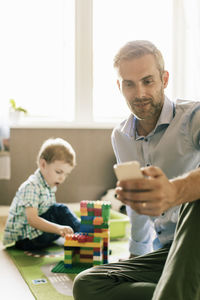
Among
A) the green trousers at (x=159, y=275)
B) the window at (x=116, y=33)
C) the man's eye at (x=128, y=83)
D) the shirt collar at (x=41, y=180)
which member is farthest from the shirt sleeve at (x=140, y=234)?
the window at (x=116, y=33)

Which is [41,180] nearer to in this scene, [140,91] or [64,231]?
[64,231]

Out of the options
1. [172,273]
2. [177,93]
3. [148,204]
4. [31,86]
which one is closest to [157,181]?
[148,204]

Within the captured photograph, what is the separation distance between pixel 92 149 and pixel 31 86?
2.06 feet

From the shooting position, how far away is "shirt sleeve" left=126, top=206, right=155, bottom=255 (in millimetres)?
1404

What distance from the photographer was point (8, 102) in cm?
291

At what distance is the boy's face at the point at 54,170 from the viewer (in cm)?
202

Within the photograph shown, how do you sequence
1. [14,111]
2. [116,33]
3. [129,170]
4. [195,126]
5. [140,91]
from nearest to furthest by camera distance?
[129,170] < [195,126] < [140,91] < [14,111] < [116,33]

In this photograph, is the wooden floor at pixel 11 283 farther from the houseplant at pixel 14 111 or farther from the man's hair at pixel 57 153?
the houseplant at pixel 14 111

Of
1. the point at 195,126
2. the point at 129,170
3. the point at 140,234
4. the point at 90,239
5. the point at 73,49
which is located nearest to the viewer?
the point at 129,170

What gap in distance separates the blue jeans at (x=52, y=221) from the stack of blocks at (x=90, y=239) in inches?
11.0

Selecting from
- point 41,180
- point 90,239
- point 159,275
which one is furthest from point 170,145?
point 41,180

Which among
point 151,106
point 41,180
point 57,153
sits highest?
point 151,106

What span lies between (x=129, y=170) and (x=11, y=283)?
3.15 ft

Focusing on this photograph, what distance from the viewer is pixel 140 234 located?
143 centimetres
